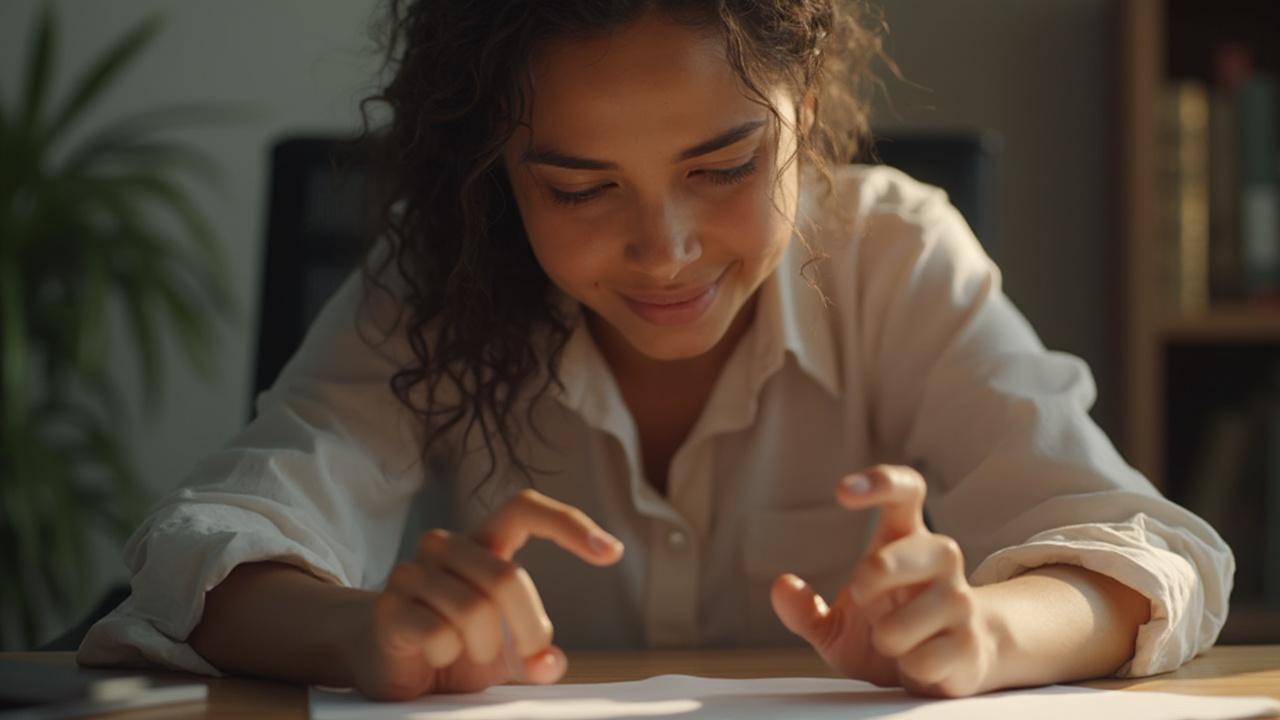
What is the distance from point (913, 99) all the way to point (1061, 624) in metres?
1.64

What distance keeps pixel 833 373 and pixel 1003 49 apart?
130 centimetres

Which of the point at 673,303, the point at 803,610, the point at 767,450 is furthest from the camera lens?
the point at 767,450

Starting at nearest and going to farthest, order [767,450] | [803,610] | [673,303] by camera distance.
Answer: [803,610]
[673,303]
[767,450]

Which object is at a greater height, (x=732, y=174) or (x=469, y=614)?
(x=732, y=174)

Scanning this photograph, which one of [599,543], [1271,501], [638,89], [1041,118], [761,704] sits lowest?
[1271,501]

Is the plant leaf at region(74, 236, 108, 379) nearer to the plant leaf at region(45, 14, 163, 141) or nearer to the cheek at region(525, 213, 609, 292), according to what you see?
the plant leaf at region(45, 14, 163, 141)

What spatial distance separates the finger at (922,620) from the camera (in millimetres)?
751

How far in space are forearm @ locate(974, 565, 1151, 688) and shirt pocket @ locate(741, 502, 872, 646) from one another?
0.40 meters

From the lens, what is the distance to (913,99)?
2350mm

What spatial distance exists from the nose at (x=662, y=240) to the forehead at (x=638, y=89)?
0.16 ft

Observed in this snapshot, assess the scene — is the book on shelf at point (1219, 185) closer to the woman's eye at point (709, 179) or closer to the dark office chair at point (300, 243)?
the dark office chair at point (300, 243)

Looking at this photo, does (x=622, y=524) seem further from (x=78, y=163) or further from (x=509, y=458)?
(x=78, y=163)

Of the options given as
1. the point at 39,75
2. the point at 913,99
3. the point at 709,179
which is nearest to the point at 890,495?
the point at 709,179

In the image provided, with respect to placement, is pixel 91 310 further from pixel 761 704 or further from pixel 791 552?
pixel 761 704
